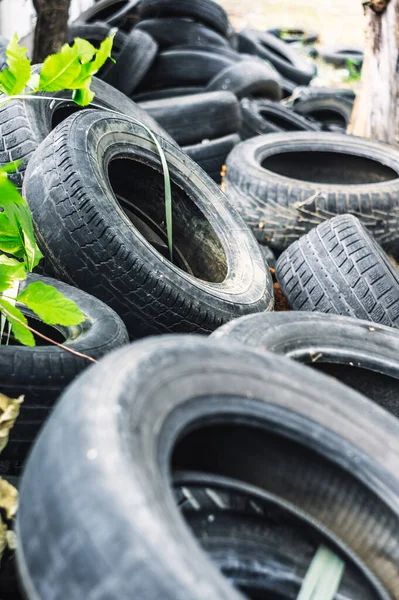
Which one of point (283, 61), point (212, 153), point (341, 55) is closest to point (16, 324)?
point (212, 153)

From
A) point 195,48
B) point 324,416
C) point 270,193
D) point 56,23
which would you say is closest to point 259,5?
point 195,48

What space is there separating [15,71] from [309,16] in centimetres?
1321

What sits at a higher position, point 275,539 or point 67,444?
point 67,444

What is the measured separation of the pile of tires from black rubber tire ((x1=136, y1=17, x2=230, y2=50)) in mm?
2072

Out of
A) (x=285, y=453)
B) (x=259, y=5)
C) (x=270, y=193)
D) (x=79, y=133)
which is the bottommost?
(x=259, y=5)

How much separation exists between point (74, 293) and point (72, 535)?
1.59 meters

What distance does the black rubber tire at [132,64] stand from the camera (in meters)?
6.35

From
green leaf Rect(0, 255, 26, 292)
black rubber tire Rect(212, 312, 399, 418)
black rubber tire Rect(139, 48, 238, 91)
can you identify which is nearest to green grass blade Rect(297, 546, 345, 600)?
black rubber tire Rect(212, 312, 399, 418)

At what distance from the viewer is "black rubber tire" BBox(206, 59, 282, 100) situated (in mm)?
6773

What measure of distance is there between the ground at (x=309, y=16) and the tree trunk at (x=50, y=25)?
767cm

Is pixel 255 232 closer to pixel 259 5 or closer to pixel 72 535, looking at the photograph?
pixel 72 535

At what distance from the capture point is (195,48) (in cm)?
730

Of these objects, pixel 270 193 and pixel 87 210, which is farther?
pixel 270 193

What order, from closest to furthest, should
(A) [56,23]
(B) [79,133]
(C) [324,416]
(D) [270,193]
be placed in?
(C) [324,416] → (B) [79,133] → (D) [270,193] → (A) [56,23]
